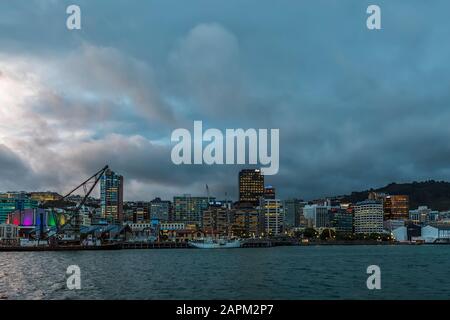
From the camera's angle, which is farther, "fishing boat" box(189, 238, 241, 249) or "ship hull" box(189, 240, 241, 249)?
"fishing boat" box(189, 238, 241, 249)

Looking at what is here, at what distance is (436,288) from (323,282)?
9.30 m

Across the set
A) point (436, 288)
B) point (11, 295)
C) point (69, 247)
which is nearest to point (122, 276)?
point (11, 295)

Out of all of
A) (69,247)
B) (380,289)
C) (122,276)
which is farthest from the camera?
(69,247)

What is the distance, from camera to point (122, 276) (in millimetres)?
56344

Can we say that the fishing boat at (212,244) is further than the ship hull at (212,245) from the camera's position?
Yes

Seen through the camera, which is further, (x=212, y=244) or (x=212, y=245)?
(x=212, y=244)

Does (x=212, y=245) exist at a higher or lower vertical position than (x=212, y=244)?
lower
